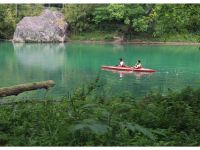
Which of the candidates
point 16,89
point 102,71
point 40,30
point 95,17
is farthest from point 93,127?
point 40,30

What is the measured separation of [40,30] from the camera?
4025 cm

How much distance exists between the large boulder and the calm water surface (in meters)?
8.72

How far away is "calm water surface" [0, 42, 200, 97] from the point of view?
53.3ft

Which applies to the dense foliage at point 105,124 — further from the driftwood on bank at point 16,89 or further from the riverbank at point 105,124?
the driftwood on bank at point 16,89

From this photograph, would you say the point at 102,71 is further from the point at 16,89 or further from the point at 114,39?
the point at 114,39

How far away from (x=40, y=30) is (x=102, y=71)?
20.3 meters

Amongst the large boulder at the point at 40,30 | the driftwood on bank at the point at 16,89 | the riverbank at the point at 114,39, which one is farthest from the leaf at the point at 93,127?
the large boulder at the point at 40,30

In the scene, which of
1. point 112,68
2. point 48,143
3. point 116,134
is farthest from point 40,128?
point 112,68

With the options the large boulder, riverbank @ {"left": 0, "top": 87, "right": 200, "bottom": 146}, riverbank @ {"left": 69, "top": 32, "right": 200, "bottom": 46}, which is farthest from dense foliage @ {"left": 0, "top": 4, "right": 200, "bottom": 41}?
riverbank @ {"left": 0, "top": 87, "right": 200, "bottom": 146}

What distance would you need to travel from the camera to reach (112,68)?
69.3 ft

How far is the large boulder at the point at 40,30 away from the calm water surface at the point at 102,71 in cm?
872

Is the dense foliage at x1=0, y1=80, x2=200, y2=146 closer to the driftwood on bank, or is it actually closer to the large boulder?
the driftwood on bank

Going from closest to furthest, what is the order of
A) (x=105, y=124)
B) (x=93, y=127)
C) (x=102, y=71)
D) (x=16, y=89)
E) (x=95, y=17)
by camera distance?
(x=93, y=127) < (x=105, y=124) < (x=16, y=89) < (x=102, y=71) < (x=95, y=17)

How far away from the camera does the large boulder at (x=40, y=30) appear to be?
4022cm
